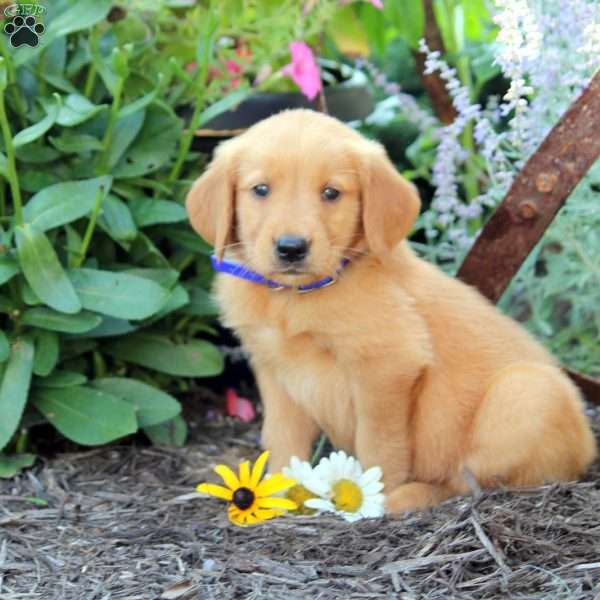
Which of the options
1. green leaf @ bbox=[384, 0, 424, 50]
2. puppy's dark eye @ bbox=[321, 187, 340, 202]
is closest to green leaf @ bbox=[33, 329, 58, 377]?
puppy's dark eye @ bbox=[321, 187, 340, 202]

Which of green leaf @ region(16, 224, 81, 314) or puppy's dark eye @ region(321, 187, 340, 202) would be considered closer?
puppy's dark eye @ region(321, 187, 340, 202)

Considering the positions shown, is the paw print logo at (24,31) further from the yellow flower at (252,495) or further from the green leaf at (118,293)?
the yellow flower at (252,495)

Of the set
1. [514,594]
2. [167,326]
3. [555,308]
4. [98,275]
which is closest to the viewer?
[514,594]

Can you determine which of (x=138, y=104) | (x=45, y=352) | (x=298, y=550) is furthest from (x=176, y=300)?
(x=298, y=550)

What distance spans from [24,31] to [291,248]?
1464 millimetres

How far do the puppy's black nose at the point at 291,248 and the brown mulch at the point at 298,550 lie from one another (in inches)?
34.1

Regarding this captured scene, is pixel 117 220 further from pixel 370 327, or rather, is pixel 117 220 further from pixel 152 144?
pixel 370 327

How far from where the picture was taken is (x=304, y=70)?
14.9ft

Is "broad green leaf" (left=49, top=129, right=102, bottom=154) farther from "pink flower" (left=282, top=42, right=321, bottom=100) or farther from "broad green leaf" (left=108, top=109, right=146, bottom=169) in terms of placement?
"pink flower" (left=282, top=42, right=321, bottom=100)

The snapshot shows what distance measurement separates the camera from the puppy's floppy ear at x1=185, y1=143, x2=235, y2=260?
3.46m

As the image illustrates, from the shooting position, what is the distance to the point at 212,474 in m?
4.15

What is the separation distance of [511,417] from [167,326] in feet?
5.44

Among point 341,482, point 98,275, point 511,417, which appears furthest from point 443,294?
point 98,275

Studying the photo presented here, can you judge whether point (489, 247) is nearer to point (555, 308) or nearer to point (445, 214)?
point (445, 214)
